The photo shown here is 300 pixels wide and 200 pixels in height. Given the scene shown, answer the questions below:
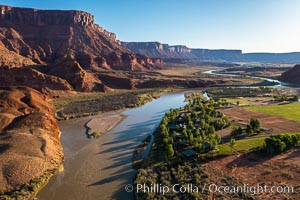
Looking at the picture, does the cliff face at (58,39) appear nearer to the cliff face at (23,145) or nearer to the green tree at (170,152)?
the cliff face at (23,145)

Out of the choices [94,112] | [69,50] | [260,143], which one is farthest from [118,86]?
[260,143]

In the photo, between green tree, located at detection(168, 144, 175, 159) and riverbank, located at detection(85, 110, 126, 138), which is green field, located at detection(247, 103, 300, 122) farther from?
riverbank, located at detection(85, 110, 126, 138)

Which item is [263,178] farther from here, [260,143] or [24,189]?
[24,189]

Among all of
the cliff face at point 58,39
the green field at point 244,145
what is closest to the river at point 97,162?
the green field at point 244,145

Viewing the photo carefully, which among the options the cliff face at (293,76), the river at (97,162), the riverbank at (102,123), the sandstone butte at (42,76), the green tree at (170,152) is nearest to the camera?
the river at (97,162)

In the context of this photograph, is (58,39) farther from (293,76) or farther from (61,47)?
(293,76)

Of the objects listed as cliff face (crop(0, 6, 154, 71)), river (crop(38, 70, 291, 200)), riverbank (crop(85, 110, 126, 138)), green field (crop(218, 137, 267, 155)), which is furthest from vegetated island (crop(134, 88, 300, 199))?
cliff face (crop(0, 6, 154, 71))
